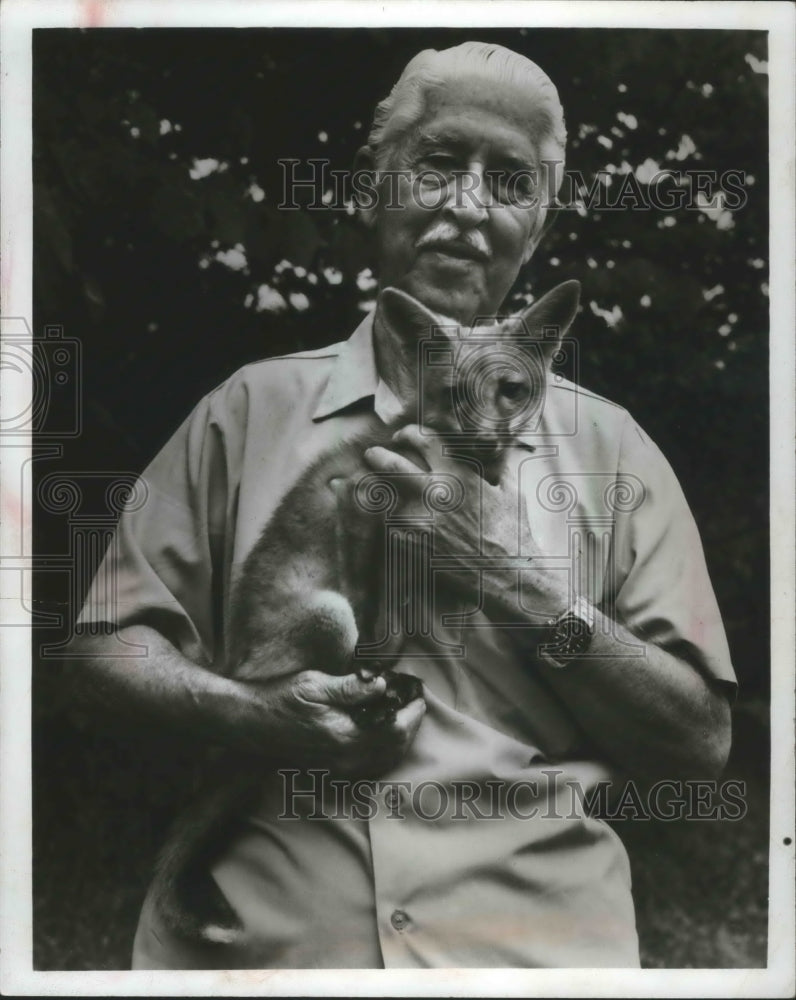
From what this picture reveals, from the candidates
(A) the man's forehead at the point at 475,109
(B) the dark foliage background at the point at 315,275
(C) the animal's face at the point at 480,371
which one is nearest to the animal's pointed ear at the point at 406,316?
(C) the animal's face at the point at 480,371

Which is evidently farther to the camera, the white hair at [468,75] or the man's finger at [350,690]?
the white hair at [468,75]

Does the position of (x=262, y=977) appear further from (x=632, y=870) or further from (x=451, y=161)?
(x=451, y=161)

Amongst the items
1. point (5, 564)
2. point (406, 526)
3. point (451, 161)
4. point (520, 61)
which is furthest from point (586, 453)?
point (5, 564)

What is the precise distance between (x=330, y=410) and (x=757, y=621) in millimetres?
1089

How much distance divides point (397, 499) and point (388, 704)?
1.45 ft

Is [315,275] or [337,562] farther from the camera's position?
[315,275]

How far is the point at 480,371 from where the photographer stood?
9.13 feet

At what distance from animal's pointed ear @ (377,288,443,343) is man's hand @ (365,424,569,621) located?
224mm

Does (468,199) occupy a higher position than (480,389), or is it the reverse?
(468,199)

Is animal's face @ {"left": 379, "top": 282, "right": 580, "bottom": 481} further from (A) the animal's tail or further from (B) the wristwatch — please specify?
(A) the animal's tail

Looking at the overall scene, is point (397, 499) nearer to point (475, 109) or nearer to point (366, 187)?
point (366, 187)

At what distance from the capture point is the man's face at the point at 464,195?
2.78 meters

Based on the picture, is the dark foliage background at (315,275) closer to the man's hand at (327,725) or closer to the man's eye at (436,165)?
the man's eye at (436,165)

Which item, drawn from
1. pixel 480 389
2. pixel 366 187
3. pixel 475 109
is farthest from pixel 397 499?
pixel 475 109
